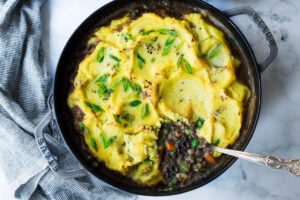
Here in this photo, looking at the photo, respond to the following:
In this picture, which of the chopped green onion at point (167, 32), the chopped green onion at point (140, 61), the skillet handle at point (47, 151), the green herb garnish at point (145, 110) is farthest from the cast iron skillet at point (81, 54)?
the green herb garnish at point (145, 110)

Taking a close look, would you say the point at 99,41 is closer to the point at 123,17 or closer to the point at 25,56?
the point at 123,17

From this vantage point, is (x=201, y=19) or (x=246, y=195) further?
(x=246, y=195)

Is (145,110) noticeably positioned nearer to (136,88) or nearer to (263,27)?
(136,88)

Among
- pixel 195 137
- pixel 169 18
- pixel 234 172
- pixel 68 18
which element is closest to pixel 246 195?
pixel 234 172

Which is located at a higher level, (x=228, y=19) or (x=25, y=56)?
(x=228, y=19)

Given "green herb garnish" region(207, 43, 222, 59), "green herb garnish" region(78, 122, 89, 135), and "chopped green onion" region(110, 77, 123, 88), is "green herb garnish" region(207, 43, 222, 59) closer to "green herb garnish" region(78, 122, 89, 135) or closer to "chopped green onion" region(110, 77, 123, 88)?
"chopped green onion" region(110, 77, 123, 88)

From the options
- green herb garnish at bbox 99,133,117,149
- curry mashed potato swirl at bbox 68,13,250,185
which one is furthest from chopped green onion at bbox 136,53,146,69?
green herb garnish at bbox 99,133,117,149
